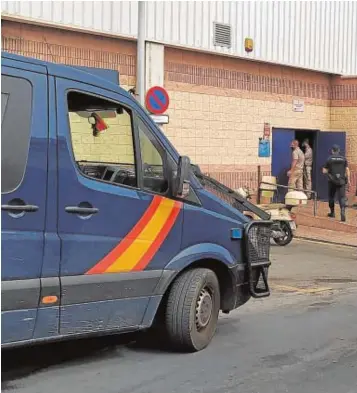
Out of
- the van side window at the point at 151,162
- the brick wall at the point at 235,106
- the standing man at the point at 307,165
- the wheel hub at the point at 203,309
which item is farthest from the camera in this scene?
the standing man at the point at 307,165

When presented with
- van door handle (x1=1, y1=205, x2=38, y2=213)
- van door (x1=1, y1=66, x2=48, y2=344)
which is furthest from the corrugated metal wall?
van door handle (x1=1, y1=205, x2=38, y2=213)

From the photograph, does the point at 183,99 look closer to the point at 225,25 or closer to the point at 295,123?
the point at 225,25

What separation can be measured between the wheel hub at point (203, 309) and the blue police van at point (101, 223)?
0.05 ft

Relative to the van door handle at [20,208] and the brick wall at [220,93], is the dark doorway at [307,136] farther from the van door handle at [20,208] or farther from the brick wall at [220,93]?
the van door handle at [20,208]

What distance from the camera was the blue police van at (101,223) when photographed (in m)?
4.66

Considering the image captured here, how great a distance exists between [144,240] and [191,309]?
33.9 inches

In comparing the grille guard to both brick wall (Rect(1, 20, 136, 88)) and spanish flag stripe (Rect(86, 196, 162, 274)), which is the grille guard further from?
brick wall (Rect(1, 20, 136, 88))

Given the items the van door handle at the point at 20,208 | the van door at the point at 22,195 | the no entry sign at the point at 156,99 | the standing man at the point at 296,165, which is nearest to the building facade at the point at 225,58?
the standing man at the point at 296,165

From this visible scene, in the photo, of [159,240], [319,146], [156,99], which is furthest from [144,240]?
[319,146]

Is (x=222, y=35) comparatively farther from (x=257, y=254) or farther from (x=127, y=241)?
(x=127, y=241)

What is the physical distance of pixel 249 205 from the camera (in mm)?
6789

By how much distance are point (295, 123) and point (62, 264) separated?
49.8 feet

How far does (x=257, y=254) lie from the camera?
664cm

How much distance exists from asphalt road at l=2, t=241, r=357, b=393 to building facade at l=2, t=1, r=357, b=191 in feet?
25.1
